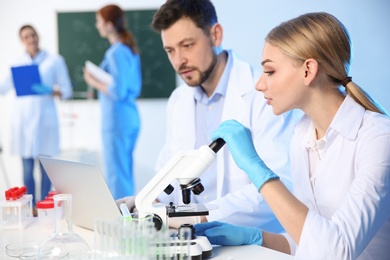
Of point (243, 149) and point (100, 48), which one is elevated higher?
point (100, 48)

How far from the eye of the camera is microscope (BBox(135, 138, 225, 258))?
4.35 feet

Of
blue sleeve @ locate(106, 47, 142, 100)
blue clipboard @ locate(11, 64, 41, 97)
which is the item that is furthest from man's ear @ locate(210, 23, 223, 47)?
blue clipboard @ locate(11, 64, 41, 97)

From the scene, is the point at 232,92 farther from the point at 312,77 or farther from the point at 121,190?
the point at 121,190

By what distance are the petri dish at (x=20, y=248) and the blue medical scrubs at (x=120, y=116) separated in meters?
2.77

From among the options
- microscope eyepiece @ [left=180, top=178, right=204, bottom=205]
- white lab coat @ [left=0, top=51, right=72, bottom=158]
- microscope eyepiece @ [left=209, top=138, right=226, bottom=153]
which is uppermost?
microscope eyepiece @ [left=209, top=138, right=226, bottom=153]

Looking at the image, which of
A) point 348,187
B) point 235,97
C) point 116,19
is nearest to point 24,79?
point 116,19

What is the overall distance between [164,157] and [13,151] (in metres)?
2.48

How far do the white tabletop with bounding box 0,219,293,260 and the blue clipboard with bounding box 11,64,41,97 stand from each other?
261 centimetres

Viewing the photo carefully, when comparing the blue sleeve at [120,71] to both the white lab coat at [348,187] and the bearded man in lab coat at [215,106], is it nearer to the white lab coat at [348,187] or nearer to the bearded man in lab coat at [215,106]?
the bearded man in lab coat at [215,106]

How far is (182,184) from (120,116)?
303 centimetres

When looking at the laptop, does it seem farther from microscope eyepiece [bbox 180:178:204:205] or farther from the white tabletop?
microscope eyepiece [bbox 180:178:204:205]

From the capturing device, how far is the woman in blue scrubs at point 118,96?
4246mm

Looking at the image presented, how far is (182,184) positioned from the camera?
1.36 m

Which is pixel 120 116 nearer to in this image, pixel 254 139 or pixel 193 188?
pixel 254 139
